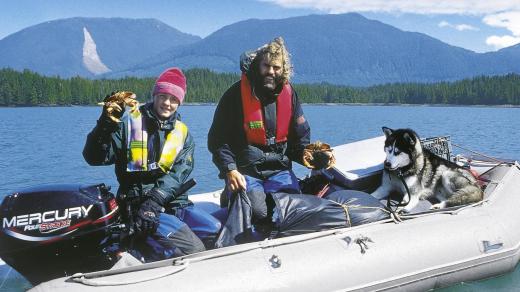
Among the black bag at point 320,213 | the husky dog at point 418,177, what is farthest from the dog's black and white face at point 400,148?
the black bag at point 320,213

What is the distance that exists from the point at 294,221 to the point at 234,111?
4.04ft

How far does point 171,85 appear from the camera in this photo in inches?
167

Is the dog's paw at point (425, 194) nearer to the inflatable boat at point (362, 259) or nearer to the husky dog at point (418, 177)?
the husky dog at point (418, 177)

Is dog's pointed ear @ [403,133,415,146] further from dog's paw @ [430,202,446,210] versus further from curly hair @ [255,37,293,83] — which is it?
curly hair @ [255,37,293,83]

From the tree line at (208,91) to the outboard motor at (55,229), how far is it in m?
81.4

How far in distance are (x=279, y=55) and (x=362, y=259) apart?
1943 mm

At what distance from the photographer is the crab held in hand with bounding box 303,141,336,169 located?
5.21 metres

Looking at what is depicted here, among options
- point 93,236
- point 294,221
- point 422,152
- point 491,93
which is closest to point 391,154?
point 422,152

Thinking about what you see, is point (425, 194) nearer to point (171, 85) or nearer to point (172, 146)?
point (172, 146)

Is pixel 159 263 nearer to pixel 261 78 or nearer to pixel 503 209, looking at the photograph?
pixel 261 78

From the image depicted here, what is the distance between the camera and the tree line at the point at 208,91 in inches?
3383

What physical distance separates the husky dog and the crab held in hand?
57 centimetres

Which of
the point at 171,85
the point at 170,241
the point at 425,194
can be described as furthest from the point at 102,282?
the point at 425,194

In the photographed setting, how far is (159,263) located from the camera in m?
3.83
